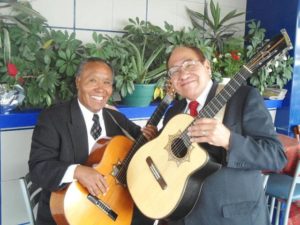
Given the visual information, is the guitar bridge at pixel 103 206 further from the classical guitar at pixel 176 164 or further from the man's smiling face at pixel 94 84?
the man's smiling face at pixel 94 84

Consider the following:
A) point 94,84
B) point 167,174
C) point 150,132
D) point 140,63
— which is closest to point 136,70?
point 140,63

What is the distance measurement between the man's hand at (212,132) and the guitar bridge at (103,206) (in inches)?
26.4

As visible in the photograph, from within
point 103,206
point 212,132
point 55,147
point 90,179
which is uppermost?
point 212,132

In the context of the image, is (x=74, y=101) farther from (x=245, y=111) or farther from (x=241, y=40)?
(x=241, y=40)

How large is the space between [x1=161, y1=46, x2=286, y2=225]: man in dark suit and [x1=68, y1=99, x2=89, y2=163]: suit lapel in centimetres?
61

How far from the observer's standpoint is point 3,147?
6.75 feet

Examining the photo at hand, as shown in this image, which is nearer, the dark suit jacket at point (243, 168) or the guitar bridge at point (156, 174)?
the dark suit jacket at point (243, 168)

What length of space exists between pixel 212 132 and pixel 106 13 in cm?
173

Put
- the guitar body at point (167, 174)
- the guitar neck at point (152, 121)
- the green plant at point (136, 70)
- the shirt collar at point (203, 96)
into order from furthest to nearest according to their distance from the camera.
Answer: the green plant at point (136, 70) → the guitar neck at point (152, 121) → the shirt collar at point (203, 96) → the guitar body at point (167, 174)

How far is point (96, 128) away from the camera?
6.22ft

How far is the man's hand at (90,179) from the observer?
161cm

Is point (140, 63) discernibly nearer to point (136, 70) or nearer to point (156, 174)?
point (136, 70)

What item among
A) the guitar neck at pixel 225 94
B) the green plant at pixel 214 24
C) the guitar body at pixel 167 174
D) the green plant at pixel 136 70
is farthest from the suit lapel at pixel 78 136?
the green plant at pixel 214 24

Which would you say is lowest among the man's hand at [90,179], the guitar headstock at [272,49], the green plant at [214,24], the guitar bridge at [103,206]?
the guitar bridge at [103,206]
